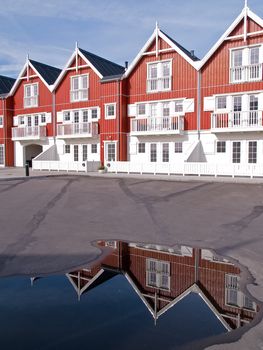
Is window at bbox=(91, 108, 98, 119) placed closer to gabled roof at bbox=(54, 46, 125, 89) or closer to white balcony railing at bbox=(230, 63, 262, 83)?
gabled roof at bbox=(54, 46, 125, 89)

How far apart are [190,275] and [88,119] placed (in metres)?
27.6

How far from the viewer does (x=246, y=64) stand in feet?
80.0

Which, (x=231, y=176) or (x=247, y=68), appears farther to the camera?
(x=247, y=68)

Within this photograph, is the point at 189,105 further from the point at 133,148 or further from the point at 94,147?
the point at 94,147

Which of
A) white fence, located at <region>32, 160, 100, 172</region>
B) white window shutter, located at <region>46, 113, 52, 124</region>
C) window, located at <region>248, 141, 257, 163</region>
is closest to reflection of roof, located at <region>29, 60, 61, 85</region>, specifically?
white window shutter, located at <region>46, 113, 52, 124</region>

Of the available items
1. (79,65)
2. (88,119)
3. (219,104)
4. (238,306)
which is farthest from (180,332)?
(79,65)

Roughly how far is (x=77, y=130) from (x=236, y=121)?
47.4ft

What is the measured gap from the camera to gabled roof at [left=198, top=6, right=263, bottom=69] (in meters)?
23.8

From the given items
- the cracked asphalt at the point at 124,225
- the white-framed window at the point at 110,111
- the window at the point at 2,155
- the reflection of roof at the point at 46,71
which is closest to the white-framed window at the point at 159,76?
the white-framed window at the point at 110,111

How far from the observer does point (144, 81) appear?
2877 cm

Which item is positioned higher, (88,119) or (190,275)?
(88,119)

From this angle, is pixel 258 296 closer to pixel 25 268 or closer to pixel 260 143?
pixel 25 268

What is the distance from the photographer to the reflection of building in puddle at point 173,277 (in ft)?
14.3

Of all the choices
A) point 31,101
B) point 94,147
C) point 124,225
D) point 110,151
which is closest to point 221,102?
point 110,151
